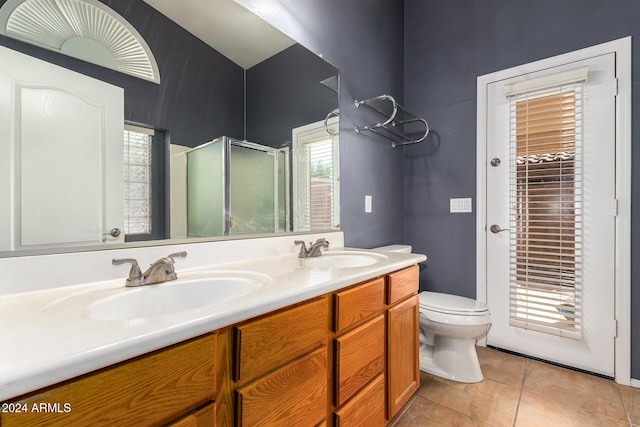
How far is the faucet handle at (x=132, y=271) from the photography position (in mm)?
925

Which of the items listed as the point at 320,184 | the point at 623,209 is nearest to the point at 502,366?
the point at 623,209

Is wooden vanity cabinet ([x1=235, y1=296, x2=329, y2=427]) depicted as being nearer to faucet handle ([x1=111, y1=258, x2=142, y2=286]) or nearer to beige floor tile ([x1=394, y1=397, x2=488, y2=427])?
faucet handle ([x1=111, y1=258, x2=142, y2=286])

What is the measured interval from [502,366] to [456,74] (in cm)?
213

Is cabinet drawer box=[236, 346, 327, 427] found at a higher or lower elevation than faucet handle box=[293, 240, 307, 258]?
lower

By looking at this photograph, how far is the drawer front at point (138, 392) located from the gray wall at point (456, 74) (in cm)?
216

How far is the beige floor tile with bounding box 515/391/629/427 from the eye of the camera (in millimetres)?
1446

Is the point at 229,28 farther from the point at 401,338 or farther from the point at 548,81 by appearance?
the point at 548,81

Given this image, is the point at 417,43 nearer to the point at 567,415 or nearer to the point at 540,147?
the point at 540,147

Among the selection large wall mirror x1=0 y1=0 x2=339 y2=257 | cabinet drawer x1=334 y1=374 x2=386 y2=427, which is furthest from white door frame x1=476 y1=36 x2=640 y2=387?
large wall mirror x1=0 y1=0 x2=339 y2=257

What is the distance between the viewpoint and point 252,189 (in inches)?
56.4

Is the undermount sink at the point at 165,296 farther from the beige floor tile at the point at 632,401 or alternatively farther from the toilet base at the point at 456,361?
the beige floor tile at the point at 632,401

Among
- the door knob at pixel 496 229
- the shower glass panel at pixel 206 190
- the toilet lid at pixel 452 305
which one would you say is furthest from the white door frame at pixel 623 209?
the shower glass panel at pixel 206 190

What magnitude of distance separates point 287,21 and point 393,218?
1568 mm

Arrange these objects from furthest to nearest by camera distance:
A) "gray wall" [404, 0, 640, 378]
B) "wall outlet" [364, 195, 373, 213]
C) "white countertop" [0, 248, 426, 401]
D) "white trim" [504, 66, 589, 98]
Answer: "wall outlet" [364, 195, 373, 213]
"gray wall" [404, 0, 640, 378]
"white trim" [504, 66, 589, 98]
"white countertop" [0, 248, 426, 401]
